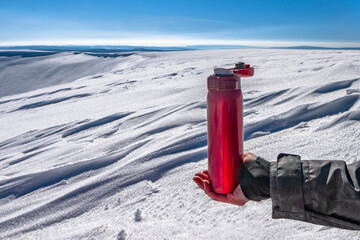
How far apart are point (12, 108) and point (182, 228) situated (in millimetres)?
4234

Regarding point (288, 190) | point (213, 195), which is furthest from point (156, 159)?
point (288, 190)

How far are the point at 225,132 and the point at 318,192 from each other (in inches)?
11.2

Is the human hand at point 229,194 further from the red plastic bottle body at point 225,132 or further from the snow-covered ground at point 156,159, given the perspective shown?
the snow-covered ground at point 156,159

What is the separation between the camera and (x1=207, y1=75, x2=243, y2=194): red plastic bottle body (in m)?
0.82

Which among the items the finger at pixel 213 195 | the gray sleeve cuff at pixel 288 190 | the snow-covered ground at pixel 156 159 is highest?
the gray sleeve cuff at pixel 288 190

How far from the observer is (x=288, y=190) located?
2.28 ft

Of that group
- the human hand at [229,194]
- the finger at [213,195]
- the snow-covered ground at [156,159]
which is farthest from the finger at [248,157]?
the snow-covered ground at [156,159]

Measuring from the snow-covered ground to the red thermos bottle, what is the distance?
1.17 ft

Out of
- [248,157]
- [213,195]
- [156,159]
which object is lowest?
[156,159]

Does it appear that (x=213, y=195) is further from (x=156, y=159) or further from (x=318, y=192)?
(x=156, y=159)

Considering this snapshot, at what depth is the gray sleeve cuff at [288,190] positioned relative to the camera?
27.2 inches

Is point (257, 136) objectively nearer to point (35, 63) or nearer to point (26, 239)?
point (26, 239)

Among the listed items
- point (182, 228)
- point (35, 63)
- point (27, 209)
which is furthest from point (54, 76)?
point (182, 228)

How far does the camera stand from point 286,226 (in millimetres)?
1066
